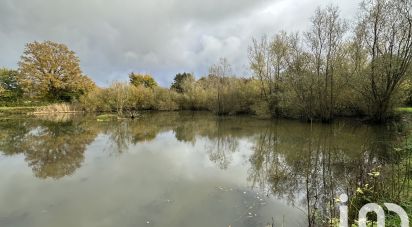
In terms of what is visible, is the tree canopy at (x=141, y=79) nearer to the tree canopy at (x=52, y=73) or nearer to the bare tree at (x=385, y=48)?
the tree canopy at (x=52, y=73)

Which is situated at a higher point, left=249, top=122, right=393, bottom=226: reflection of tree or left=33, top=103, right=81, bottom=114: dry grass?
left=33, top=103, right=81, bottom=114: dry grass

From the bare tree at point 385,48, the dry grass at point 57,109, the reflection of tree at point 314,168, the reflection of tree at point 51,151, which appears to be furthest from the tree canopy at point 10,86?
the bare tree at point 385,48

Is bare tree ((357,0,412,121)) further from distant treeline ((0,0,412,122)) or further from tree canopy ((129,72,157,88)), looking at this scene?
tree canopy ((129,72,157,88))

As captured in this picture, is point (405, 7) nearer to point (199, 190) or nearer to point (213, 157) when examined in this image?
point (213, 157)

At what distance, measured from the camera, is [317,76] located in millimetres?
20500

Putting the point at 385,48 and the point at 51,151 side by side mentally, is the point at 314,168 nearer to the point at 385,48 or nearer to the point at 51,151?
the point at 51,151

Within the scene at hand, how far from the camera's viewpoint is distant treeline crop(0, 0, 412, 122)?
16438 millimetres

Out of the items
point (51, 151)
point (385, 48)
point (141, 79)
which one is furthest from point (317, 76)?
point (141, 79)

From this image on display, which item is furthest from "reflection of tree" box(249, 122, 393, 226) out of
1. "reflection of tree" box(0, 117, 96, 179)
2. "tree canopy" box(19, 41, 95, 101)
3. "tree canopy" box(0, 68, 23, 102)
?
"tree canopy" box(0, 68, 23, 102)

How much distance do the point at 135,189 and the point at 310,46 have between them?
1885 centimetres

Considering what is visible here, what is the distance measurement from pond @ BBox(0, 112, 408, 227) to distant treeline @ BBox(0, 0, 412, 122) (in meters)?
7.60

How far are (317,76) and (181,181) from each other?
17194 millimetres

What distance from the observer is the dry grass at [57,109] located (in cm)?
3619

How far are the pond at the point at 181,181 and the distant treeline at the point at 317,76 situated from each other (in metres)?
7.60
